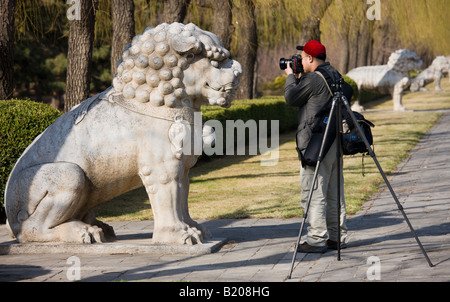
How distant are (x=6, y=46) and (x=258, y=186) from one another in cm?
465

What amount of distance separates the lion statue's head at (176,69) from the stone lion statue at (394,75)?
795 inches

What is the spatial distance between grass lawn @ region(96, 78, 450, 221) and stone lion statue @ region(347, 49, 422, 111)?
7004 mm

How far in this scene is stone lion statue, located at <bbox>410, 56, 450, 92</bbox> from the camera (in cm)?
3494

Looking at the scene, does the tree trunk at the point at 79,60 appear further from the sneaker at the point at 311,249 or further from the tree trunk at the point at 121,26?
the sneaker at the point at 311,249

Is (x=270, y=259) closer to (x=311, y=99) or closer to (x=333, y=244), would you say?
(x=333, y=244)

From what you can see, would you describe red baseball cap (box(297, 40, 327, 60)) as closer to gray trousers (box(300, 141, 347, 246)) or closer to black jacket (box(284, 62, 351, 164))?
black jacket (box(284, 62, 351, 164))

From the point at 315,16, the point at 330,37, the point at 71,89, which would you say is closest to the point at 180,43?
the point at 71,89

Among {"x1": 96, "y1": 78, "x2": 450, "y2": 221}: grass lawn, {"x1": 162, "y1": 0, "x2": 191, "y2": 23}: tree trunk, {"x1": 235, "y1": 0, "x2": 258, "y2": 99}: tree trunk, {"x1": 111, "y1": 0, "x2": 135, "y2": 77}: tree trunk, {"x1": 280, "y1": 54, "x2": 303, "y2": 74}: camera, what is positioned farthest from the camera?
{"x1": 235, "y1": 0, "x2": 258, "y2": 99}: tree trunk

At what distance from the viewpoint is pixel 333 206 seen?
6.26 m

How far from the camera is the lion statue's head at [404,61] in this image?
82.0ft

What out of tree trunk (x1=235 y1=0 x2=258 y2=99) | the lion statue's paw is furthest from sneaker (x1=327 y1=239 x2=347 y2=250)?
tree trunk (x1=235 y1=0 x2=258 y2=99)

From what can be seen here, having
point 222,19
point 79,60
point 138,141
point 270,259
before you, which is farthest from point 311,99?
point 222,19

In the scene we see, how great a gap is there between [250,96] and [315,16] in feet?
18.3
